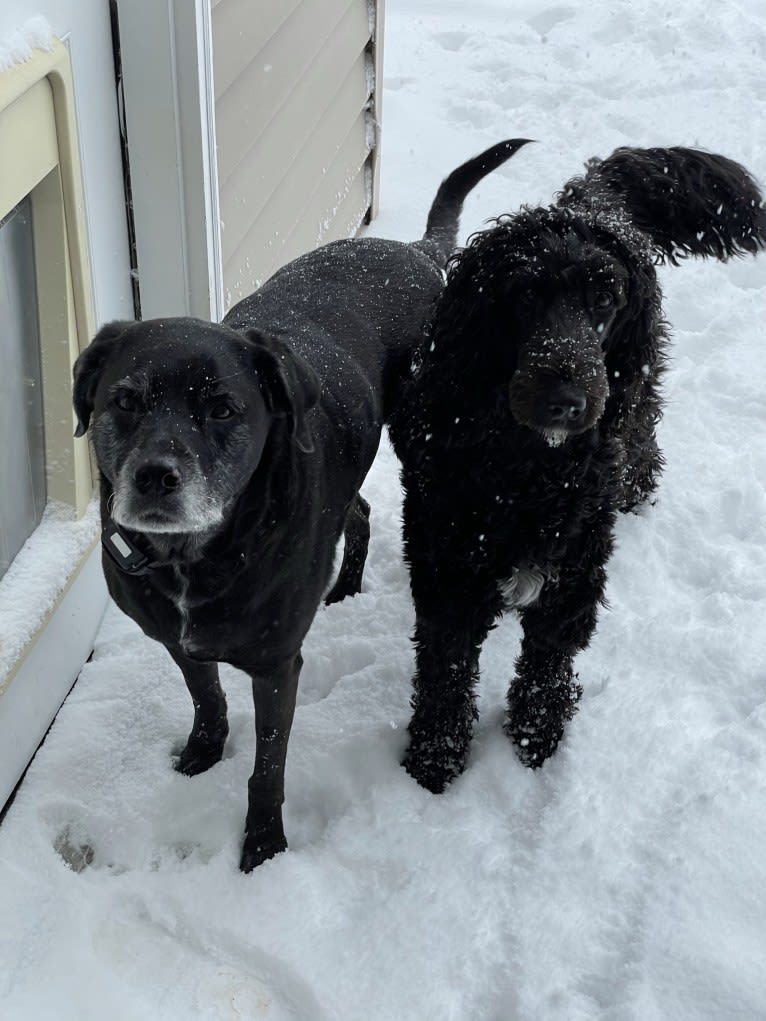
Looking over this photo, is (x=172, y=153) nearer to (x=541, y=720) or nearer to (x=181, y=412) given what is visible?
(x=181, y=412)

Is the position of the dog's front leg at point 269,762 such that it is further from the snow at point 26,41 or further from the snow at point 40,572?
the snow at point 26,41

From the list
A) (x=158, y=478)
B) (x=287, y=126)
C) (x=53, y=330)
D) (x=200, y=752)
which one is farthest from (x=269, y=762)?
(x=287, y=126)

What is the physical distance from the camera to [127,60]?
3008 mm

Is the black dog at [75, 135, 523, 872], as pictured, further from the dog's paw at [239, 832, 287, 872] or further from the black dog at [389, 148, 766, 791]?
the black dog at [389, 148, 766, 791]

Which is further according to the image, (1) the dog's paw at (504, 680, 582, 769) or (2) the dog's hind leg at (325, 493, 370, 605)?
(2) the dog's hind leg at (325, 493, 370, 605)

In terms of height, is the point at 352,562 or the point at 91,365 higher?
the point at 91,365

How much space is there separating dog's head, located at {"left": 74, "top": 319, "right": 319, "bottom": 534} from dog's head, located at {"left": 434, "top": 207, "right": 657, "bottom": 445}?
0.53 metres

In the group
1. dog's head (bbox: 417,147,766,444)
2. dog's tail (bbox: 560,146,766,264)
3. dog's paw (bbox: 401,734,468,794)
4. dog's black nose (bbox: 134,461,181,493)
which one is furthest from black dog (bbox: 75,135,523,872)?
dog's tail (bbox: 560,146,766,264)

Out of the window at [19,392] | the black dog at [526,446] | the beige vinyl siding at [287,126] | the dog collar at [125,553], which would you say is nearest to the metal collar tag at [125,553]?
the dog collar at [125,553]

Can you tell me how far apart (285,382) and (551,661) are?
4.01ft

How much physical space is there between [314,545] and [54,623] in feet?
3.17

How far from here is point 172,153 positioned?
3.13 metres

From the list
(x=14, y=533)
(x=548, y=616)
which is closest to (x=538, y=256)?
(x=548, y=616)

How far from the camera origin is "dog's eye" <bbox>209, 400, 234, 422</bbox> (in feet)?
6.73
